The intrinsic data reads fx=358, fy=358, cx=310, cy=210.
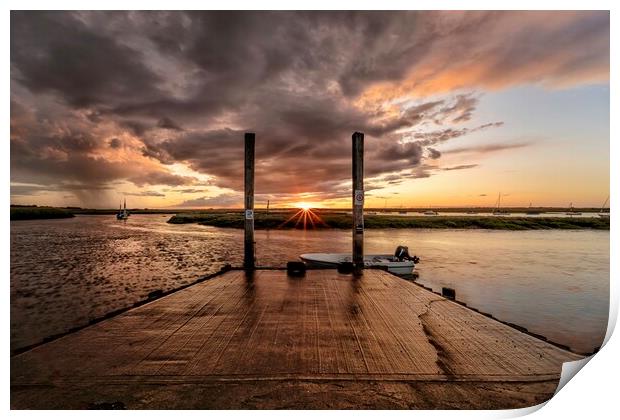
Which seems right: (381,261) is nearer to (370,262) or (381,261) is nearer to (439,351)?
(370,262)

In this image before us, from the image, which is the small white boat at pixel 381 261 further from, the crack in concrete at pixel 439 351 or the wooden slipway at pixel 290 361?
the crack in concrete at pixel 439 351

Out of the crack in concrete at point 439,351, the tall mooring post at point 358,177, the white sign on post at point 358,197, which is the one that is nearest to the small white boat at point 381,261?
the tall mooring post at point 358,177

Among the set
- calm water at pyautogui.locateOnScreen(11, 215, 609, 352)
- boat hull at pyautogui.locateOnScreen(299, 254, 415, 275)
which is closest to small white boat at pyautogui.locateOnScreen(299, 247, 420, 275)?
boat hull at pyautogui.locateOnScreen(299, 254, 415, 275)

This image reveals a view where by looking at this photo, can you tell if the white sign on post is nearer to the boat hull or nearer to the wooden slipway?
the wooden slipway

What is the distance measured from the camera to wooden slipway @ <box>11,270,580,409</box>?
3.38 metres

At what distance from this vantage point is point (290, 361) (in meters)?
4.01

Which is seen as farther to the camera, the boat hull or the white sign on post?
the boat hull

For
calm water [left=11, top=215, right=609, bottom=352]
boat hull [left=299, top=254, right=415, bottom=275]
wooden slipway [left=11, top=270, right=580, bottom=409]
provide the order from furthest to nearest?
boat hull [left=299, top=254, right=415, bottom=275], calm water [left=11, top=215, right=609, bottom=352], wooden slipway [left=11, top=270, right=580, bottom=409]

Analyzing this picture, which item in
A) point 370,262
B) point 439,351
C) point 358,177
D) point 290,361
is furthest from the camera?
point 370,262

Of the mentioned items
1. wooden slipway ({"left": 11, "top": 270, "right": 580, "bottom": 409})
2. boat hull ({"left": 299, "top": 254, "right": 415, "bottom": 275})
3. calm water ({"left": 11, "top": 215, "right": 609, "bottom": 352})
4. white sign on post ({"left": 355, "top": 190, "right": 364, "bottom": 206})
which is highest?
white sign on post ({"left": 355, "top": 190, "right": 364, "bottom": 206})

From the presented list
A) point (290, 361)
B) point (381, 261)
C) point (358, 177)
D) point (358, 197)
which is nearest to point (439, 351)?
point (290, 361)

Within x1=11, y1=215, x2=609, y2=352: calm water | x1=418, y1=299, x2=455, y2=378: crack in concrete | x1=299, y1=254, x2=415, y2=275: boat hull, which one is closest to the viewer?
x1=418, y1=299, x2=455, y2=378: crack in concrete
